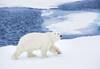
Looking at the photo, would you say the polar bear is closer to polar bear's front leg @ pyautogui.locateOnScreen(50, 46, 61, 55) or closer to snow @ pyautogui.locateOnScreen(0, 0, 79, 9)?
polar bear's front leg @ pyautogui.locateOnScreen(50, 46, 61, 55)

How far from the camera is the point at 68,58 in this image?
1.38 meters

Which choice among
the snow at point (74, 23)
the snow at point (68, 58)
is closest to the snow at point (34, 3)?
the snow at point (74, 23)

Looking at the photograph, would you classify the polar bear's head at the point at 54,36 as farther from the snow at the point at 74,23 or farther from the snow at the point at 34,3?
the snow at the point at 34,3

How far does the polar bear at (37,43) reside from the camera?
134 cm

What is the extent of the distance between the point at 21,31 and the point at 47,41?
6.5 inches

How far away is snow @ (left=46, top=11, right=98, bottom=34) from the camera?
4.65 ft

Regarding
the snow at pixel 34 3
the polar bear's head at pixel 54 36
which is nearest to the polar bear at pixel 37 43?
the polar bear's head at pixel 54 36

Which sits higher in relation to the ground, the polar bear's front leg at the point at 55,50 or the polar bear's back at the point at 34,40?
the polar bear's back at the point at 34,40

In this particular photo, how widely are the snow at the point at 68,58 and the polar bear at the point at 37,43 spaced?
0.03 m

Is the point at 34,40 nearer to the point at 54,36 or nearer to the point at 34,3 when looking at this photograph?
the point at 54,36

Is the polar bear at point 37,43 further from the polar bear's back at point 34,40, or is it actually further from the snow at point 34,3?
the snow at point 34,3

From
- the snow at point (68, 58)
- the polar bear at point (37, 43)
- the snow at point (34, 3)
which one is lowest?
the snow at point (68, 58)

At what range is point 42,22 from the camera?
1.43 metres

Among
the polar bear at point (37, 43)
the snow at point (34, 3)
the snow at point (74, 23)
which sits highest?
the snow at point (34, 3)
